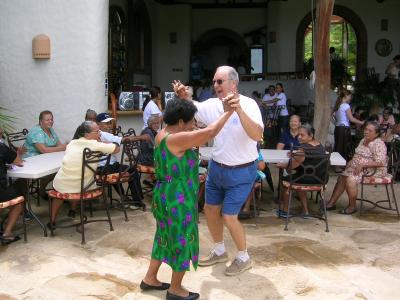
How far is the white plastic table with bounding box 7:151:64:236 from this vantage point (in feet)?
14.1

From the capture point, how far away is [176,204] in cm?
309

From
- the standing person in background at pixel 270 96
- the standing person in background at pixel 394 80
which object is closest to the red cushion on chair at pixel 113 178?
the standing person in background at pixel 270 96

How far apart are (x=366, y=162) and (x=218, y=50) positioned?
11871 mm

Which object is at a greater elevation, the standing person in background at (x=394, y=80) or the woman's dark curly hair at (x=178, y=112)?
the standing person in background at (x=394, y=80)

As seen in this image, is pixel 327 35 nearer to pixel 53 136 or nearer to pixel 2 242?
pixel 53 136

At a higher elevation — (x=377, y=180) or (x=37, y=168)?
(x=37, y=168)

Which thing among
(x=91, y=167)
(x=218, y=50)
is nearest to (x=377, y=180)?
(x=91, y=167)

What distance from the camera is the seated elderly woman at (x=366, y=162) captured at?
5434 mm

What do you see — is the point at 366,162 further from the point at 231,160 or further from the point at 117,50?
the point at 117,50

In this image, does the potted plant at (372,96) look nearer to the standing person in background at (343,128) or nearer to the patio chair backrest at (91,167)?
the standing person in background at (343,128)

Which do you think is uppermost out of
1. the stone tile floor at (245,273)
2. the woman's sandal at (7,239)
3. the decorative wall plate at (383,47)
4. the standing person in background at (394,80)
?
the decorative wall plate at (383,47)

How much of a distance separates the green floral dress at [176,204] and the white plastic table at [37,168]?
1569mm

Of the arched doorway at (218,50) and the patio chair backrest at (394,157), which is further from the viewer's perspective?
the arched doorway at (218,50)

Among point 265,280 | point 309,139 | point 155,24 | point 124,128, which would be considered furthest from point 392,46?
point 265,280
